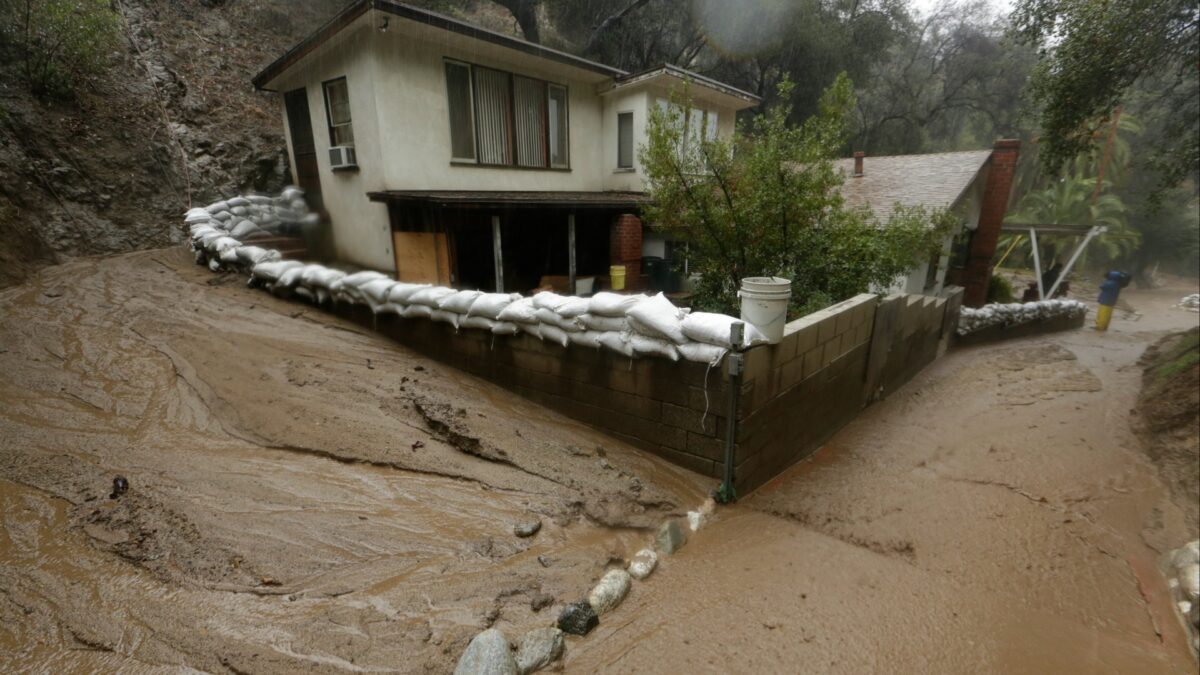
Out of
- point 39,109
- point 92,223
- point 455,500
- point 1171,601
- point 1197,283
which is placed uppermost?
point 39,109

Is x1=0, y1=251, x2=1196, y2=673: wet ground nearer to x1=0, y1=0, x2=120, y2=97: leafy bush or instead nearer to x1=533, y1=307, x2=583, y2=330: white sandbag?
x1=533, y1=307, x2=583, y2=330: white sandbag

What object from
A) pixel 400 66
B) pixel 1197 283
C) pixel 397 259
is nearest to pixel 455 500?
pixel 397 259

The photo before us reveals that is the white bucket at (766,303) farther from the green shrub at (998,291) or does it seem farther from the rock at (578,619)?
the green shrub at (998,291)

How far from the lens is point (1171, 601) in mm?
3244

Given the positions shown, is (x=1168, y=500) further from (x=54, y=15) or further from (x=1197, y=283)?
(x=1197, y=283)

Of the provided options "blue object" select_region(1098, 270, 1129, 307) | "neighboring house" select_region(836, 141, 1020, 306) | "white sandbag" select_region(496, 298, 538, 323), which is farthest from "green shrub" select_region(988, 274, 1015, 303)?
"white sandbag" select_region(496, 298, 538, 323)

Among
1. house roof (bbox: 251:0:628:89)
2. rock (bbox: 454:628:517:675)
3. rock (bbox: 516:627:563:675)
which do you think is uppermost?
house roof (bbox: 251:0:628:89)

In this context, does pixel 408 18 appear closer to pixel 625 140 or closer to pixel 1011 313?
pixel 625 140

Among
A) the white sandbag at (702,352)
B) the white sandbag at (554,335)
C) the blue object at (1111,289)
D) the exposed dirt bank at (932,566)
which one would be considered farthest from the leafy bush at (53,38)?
the blue object at (1111,289)

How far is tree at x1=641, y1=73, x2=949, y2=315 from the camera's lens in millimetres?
5410

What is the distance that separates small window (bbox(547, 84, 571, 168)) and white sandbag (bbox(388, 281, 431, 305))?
17.8ft

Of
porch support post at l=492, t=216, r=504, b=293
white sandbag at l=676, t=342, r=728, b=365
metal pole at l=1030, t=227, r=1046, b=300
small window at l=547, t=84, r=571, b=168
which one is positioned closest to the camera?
white sandbag at l=676, t=342, r=728, b=365

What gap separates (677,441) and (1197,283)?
42.3 meters

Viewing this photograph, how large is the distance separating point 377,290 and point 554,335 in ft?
7.57
